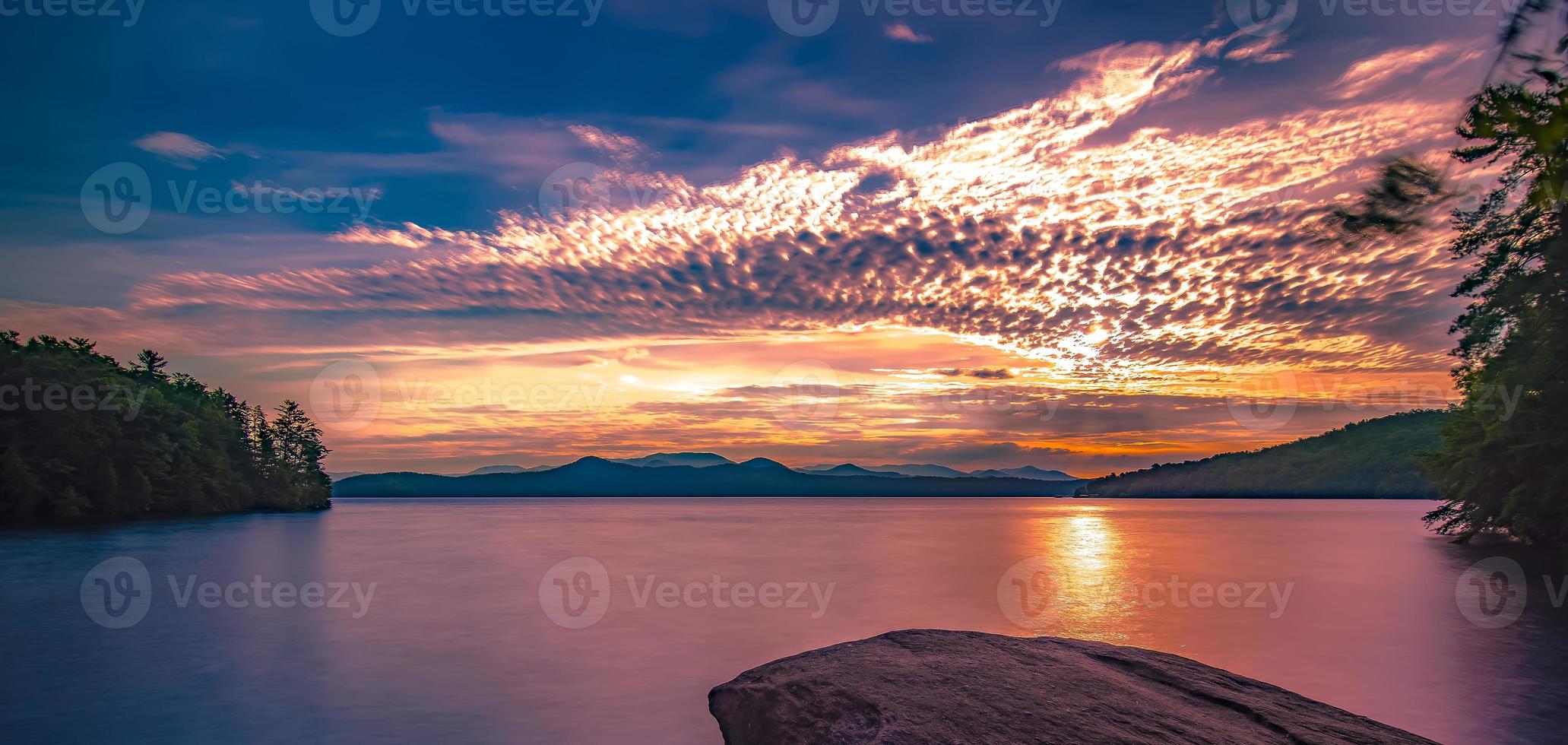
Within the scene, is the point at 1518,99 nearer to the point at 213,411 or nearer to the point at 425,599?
the point at 425,599

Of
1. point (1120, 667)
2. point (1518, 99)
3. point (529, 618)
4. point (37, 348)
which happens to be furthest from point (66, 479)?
point (1518, 99)

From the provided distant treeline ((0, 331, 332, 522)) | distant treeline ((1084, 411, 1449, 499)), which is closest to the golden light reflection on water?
distant treeline ((0, 331, 332, 522))

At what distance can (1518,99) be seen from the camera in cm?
711

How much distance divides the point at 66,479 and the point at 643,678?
7153 cm

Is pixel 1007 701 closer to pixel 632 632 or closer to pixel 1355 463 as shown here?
pixel 632 632

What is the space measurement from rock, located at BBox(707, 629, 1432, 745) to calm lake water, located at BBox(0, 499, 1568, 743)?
3027 mm

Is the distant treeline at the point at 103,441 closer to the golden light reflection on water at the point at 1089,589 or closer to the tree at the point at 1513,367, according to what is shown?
the golden light reflection on water at the point at 1089,589

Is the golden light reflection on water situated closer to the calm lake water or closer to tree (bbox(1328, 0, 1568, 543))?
the calm lake water

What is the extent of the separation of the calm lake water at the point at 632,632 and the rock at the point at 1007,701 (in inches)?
119

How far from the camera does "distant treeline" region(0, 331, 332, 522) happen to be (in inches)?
2200

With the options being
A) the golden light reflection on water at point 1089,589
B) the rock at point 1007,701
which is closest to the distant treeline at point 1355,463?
A: the golden light reflection on water at point 1089,589

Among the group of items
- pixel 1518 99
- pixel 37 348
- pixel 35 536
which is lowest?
pixel 35 536

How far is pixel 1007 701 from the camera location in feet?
20.8

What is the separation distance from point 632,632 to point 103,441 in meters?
67.1
